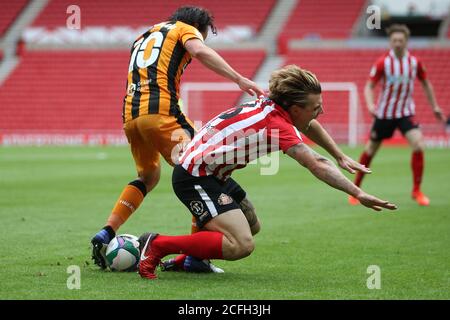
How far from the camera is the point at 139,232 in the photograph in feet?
28.2

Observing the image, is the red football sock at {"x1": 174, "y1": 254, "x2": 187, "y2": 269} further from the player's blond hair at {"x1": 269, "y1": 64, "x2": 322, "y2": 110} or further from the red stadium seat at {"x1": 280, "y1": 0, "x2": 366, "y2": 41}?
the red stadium seat at {"x1": 280, "y1": 0, "x2": 366, "y2": 41}

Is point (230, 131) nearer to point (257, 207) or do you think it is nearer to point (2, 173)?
point (257, 207)

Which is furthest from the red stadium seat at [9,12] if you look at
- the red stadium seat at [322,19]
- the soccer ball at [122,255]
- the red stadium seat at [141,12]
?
the soccer ball at [122,255]

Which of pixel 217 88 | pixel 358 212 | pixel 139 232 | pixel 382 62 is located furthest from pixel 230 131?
pixel 217 88

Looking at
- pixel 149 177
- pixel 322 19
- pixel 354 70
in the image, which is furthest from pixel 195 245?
pixel 322 19

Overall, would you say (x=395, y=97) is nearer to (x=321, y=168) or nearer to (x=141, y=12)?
(x=321, y=168)

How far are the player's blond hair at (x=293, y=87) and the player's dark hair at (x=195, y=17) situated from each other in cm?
156

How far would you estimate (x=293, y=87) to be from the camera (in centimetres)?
574

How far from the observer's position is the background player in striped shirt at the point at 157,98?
681cm

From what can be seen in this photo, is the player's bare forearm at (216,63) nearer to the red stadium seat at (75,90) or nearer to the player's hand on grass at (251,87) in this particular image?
the player's hand on grass at (251,87)

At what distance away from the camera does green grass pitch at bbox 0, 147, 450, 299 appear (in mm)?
5547

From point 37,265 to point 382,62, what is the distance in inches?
281

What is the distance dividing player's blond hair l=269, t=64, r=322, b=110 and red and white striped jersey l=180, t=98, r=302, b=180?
0.08 metres
